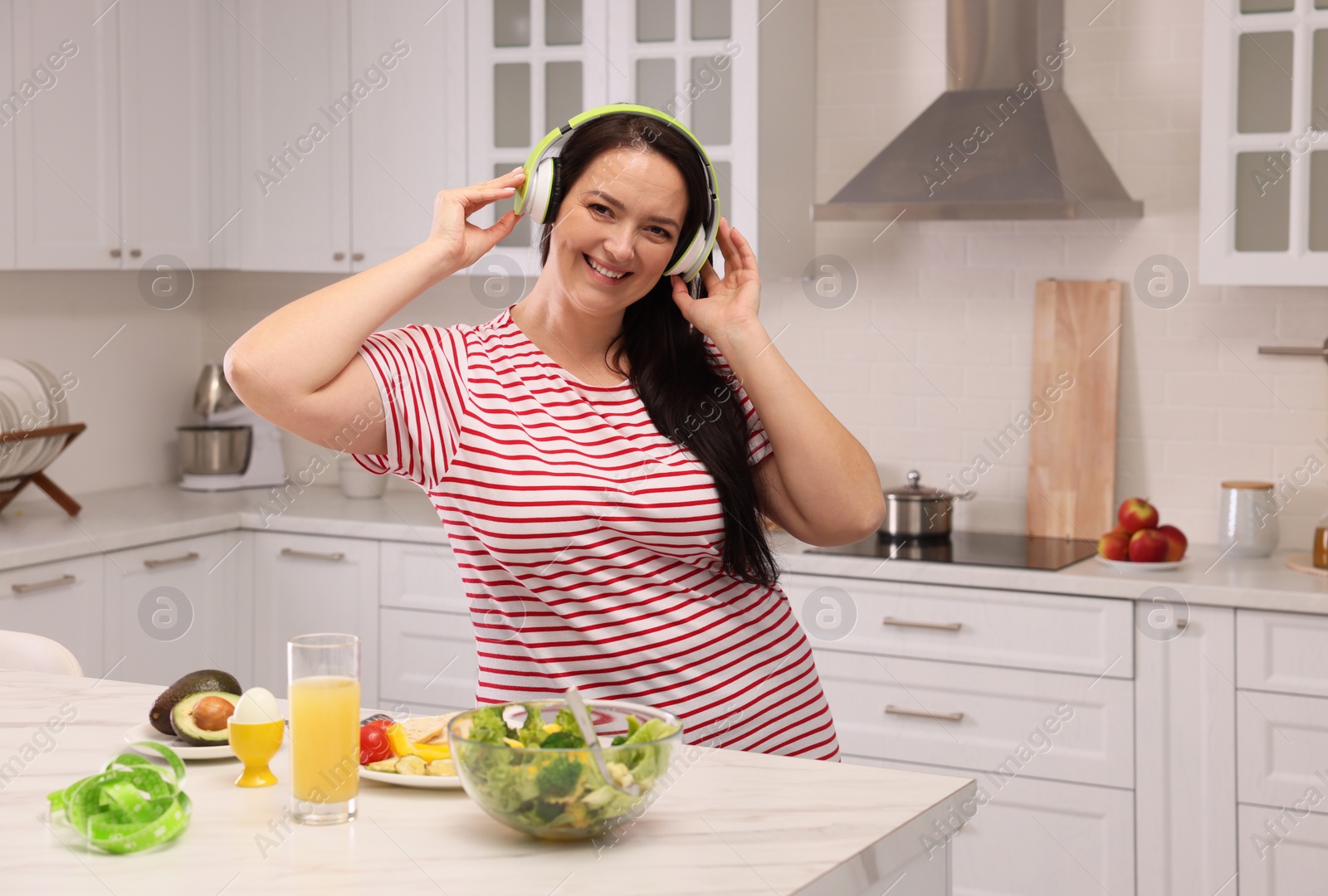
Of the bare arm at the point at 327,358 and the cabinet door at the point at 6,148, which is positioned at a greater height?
the cabinet door at the point at 6,148

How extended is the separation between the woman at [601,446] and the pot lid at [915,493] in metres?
1.40

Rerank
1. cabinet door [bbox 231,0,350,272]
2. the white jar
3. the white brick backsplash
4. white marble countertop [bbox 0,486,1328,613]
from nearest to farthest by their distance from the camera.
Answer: white marble countertop [bbox 0,486,1328,613] < the white jar < the white brick backsplash < cabinet door [bbox 231,0,350,272]

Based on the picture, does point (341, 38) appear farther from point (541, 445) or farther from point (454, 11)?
point (541, 445)

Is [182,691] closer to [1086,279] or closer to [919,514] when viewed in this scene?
[919,514]

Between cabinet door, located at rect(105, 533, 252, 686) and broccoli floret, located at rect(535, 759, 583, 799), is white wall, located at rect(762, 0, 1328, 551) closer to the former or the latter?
Answer: cabinet door, located at rect(105, 533, 252, 686)

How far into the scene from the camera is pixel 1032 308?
10.5ft

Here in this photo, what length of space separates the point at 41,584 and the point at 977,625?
1.91 metres

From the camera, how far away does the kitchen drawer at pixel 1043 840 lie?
2.67 m

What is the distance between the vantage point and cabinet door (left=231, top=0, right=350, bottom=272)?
3.48 metres

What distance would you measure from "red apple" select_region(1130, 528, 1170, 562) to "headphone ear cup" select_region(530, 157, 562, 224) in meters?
1.61

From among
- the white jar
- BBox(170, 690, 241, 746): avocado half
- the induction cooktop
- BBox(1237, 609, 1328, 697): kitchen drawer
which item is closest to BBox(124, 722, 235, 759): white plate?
BBox(170, 690, 241, 746): avocado half

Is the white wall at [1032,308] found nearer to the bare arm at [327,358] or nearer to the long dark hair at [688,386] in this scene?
the long dark hair at [688,386]

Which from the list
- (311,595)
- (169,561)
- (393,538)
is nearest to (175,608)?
(169,561)

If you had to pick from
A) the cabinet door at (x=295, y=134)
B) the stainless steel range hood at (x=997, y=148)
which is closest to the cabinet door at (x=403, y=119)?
the cabinet door at (x=295, y=134)
